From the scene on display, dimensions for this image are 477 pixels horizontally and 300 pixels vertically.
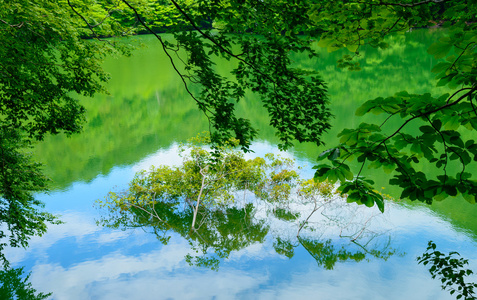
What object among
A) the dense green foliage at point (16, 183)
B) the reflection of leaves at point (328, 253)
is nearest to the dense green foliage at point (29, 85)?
the dense green foliage at point (16, 183)

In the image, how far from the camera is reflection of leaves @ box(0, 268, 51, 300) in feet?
24.8

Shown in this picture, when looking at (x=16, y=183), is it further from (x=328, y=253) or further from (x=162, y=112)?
(x=162, y=112)

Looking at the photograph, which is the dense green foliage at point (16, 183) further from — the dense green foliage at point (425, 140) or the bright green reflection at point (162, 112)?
the bright green reflection at point (162, 112)

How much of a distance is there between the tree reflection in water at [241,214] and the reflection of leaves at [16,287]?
8.85 feet

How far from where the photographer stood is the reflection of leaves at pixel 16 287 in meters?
7.55

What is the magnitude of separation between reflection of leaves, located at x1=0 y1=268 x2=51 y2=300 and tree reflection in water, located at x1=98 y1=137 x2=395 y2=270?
2696mm

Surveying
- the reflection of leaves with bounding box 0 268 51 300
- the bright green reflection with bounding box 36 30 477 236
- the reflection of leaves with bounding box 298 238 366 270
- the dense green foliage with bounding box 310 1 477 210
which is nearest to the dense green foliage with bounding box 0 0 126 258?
the reflection of leaves with bounding box 0 268 51 300

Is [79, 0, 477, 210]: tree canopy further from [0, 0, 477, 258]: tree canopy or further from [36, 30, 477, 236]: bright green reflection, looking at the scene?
[36, 30, 477, 236]: bright green reflection

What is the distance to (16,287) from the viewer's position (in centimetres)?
778

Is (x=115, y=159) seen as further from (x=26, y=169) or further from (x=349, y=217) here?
(x=349, y=217)

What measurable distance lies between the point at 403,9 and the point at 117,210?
10052 mm

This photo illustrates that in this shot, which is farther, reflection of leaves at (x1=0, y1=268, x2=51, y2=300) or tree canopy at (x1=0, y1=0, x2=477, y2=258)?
reflection of leaves at (x1=0, y1=268, x2=51, y2=300)

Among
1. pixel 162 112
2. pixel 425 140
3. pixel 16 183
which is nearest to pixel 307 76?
pixel 425 140

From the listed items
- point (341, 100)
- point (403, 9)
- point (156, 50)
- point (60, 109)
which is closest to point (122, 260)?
point (60, 109)
